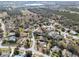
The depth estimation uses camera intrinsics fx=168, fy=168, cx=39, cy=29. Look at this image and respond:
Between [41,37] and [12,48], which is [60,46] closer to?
[41,37]

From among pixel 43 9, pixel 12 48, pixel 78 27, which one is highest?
pixel 43 9

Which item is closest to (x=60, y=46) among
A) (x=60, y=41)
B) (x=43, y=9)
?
(x=60, y=41)

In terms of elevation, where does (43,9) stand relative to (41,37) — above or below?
above

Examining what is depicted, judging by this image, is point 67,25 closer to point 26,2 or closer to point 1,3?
point 26,2

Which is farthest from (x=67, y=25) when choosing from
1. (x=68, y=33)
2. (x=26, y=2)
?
(x=26, y=2)

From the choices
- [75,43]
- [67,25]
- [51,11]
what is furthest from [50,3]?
[75,43]

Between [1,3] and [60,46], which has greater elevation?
[1,3]

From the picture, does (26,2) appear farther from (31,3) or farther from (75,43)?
(75,43)

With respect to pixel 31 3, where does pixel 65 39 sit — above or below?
below
